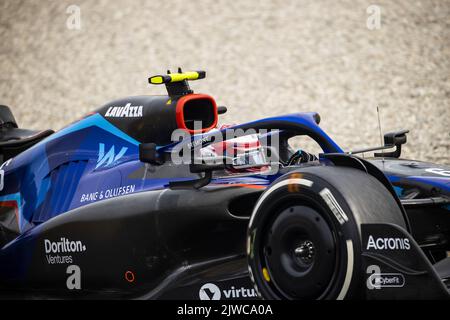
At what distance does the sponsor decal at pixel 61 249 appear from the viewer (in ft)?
20.3

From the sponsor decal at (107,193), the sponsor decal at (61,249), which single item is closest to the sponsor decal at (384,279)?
the sponsor decal at (107,193)

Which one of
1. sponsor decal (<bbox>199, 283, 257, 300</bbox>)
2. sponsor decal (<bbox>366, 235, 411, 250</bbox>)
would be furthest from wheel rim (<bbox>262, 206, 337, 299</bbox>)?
sponsor decal (<bbox>199, 283, 257, 300</bbox>)

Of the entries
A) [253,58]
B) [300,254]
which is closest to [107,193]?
[300,254]

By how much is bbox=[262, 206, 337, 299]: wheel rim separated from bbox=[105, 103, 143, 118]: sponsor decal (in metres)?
2.11

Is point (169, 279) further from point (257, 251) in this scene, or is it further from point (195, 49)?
point (195, 49)

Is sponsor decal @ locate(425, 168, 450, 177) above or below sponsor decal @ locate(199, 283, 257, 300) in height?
above

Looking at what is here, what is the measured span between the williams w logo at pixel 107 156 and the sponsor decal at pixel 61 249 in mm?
722

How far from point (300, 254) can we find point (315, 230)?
189 mm

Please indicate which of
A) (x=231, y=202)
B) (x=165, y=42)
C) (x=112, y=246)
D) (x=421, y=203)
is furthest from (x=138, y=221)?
(x=165, y=42)

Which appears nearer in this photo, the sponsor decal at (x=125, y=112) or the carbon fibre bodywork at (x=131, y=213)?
the carbon fibre bodywork at (x=131, y=213)

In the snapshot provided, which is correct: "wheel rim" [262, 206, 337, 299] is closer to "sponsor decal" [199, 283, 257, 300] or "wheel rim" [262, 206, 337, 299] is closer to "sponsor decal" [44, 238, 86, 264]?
"sponsor decal" [199, 283, 257, 300]

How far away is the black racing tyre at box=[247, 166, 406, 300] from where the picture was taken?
4.44 meters

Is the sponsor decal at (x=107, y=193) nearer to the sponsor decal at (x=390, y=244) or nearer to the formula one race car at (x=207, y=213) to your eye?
the formula one race car at (x=207, y=213)

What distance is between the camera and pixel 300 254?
4.71 meters
